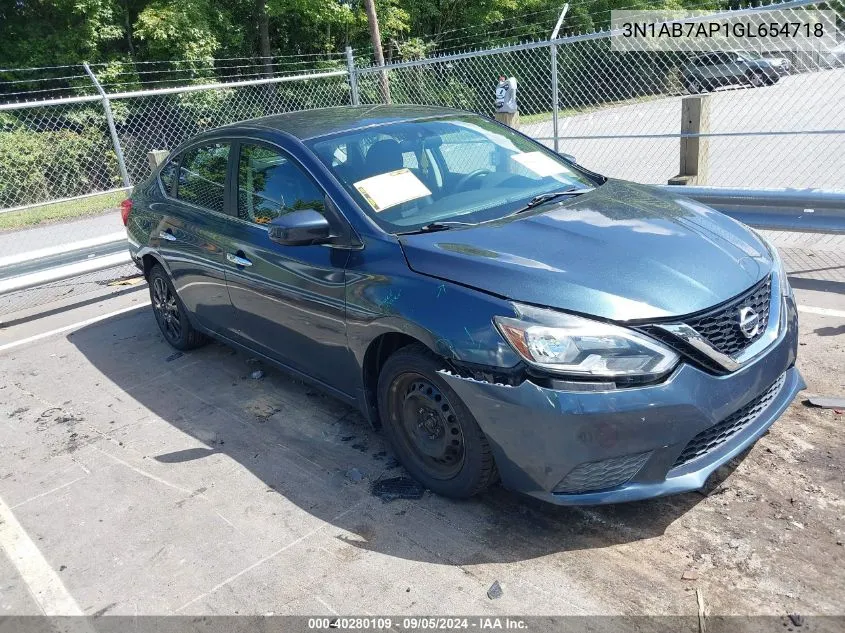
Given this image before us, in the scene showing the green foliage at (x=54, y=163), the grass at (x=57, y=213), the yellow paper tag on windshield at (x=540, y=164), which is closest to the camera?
the yellow paper tag on windshield at (x=540, y=164)

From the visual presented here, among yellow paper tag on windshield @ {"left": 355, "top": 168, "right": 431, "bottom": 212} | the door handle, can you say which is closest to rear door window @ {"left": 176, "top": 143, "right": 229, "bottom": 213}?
the door handle

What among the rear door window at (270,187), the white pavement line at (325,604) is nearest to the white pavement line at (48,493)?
the rear door window at (270,187)

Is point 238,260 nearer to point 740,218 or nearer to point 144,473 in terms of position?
point 144,473

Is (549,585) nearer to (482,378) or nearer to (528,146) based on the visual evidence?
(482,378)

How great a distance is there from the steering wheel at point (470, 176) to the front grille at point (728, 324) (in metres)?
1.58

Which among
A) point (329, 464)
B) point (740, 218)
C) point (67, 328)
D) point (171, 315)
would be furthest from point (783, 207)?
point (67, 328)

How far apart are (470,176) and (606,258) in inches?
48.3

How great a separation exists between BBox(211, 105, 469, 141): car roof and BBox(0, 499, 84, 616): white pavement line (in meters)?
2.55

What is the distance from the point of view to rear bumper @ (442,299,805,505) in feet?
8.88

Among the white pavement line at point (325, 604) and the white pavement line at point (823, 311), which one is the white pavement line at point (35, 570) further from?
the white pavement line at point (823, 311)

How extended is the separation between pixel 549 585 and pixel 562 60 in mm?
11269

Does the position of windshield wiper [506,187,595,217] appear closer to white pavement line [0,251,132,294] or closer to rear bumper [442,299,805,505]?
rear bumper [442,299,805,505]

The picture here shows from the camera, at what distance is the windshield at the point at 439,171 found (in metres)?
3.70

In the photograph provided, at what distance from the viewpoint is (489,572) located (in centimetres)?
290
